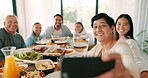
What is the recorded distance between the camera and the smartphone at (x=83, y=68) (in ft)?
1.15

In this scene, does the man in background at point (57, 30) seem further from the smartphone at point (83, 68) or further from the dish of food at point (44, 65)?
the smartphone at point (83, 68)

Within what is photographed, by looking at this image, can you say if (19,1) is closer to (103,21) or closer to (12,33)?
(12,33)

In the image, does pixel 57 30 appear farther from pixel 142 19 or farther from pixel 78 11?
pixel 142 19

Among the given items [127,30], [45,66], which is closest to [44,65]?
[45,66]

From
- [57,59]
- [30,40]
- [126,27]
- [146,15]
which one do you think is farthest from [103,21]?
[146,15]

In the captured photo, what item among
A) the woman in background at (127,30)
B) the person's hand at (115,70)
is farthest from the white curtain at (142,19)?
the person's hand at (115,70)

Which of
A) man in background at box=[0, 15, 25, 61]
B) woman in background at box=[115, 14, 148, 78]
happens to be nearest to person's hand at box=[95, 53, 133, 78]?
woman in background at box=[115, 14, 148, 78]

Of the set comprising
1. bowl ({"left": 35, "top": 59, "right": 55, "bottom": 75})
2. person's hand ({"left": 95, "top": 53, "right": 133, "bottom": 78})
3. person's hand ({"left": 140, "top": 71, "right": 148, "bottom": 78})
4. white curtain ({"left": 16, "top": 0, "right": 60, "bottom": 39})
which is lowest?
person's hand ({"left": 140, "top": 71, "right": 148, "bottom": 78})

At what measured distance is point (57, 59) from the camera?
1.44 meters

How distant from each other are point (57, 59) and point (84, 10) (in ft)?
11.9

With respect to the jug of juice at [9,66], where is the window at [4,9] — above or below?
above

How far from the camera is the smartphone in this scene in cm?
35

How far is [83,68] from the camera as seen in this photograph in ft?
1.16

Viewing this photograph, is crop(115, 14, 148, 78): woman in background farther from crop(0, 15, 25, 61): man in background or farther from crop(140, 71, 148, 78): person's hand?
crop(0, 15, 25, 61): man in background
